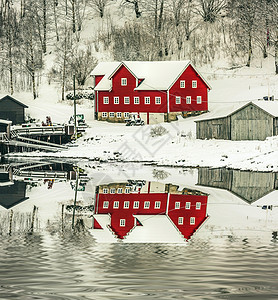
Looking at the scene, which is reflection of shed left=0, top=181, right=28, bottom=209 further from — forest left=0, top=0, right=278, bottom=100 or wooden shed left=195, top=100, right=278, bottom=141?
forest left=0, top=0, right=278, bottom=100

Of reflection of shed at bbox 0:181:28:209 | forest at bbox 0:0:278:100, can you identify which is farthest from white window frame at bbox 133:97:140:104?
reflection of shed at bbox 0:181:28:209

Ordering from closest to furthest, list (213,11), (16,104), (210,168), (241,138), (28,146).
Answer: (210,168), (241,138), (28,146), (16,104), (213,11)

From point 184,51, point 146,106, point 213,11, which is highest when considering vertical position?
point 213,11

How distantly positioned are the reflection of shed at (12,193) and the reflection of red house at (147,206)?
3681mm

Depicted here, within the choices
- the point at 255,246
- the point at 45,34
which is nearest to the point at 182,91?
the point at 45,34

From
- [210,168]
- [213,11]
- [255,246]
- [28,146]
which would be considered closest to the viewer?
[255,246]

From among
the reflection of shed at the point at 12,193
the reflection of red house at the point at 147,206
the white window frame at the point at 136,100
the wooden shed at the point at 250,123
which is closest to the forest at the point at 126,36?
the white window frame at the point at 136,100

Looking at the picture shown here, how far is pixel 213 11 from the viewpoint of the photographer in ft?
343

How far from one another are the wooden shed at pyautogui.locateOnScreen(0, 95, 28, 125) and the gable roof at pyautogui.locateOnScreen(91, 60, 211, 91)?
28.1 ft

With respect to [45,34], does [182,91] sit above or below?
below

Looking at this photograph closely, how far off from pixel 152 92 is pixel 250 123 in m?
22.0

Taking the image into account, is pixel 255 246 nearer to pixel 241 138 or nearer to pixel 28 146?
pixel 241 138

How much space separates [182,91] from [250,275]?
6152 centimetres

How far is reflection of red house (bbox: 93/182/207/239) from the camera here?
2605 cm
